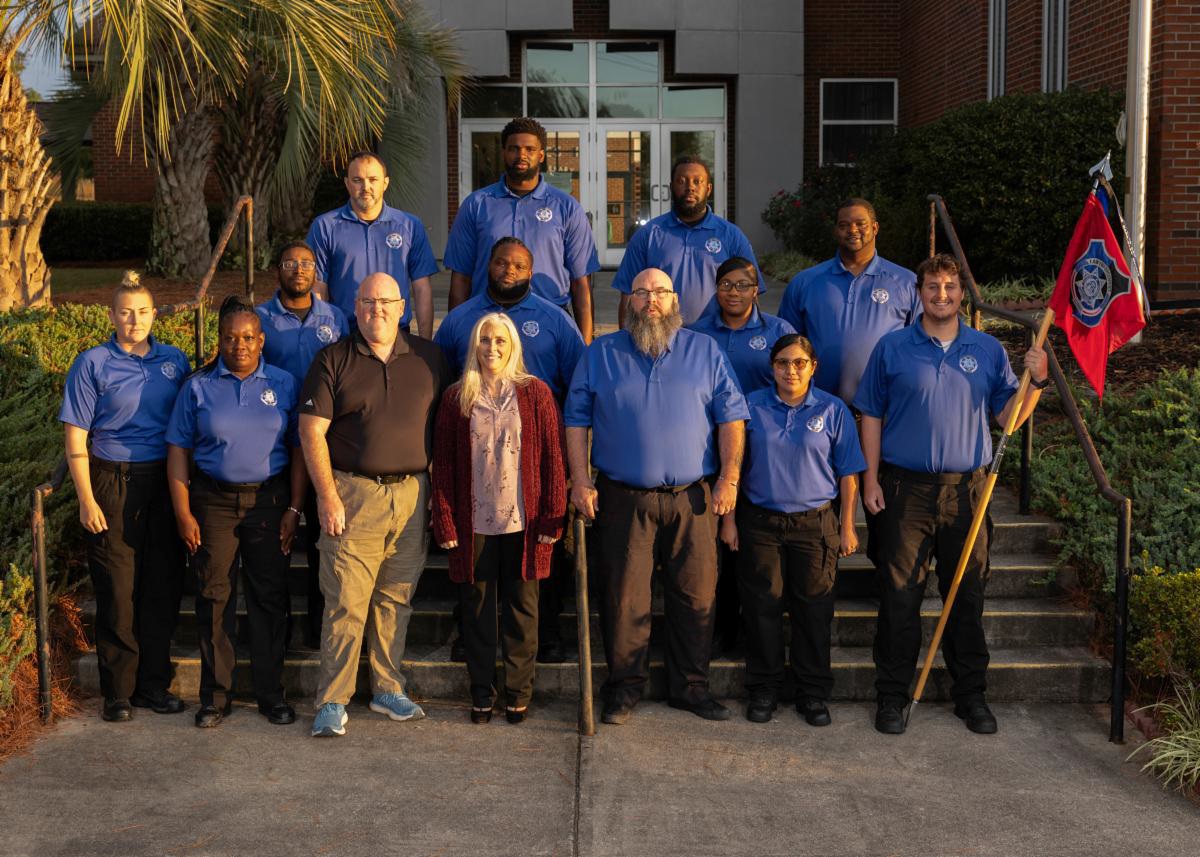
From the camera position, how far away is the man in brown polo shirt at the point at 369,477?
5898 mm

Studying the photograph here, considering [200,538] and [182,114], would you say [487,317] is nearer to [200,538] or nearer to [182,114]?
[200,538]

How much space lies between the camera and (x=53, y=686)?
624 cm

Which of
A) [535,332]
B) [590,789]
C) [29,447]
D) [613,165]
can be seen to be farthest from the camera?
[613,165]

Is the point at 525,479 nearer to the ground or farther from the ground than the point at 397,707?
farther from the ground

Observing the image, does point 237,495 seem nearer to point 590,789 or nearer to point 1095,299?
point 590,789

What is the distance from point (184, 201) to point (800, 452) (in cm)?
1170

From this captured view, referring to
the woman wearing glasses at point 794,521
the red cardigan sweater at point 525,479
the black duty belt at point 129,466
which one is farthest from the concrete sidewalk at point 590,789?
the black duty belt at point 129,466

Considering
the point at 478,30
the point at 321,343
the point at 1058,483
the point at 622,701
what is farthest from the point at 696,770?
the point at 478,30

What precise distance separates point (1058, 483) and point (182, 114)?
38.3 ft

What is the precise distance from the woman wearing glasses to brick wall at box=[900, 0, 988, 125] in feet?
41.8

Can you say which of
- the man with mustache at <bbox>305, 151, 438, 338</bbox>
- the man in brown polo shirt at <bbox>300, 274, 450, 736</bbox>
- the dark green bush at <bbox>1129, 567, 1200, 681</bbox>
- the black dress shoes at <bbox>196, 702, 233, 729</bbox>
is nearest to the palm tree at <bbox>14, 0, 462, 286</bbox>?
the man with mustache at <bbox>305, 151, 438, 338</bbox>

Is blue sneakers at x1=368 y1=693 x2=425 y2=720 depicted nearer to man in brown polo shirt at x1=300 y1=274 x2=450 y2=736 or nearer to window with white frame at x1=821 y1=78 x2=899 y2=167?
man in brown polo shirt at x1=300 y1=274 x2=450 y2=736

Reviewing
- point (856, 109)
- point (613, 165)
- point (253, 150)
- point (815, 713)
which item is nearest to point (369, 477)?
point (815, 713)

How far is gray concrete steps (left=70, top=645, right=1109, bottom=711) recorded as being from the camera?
6.35m
